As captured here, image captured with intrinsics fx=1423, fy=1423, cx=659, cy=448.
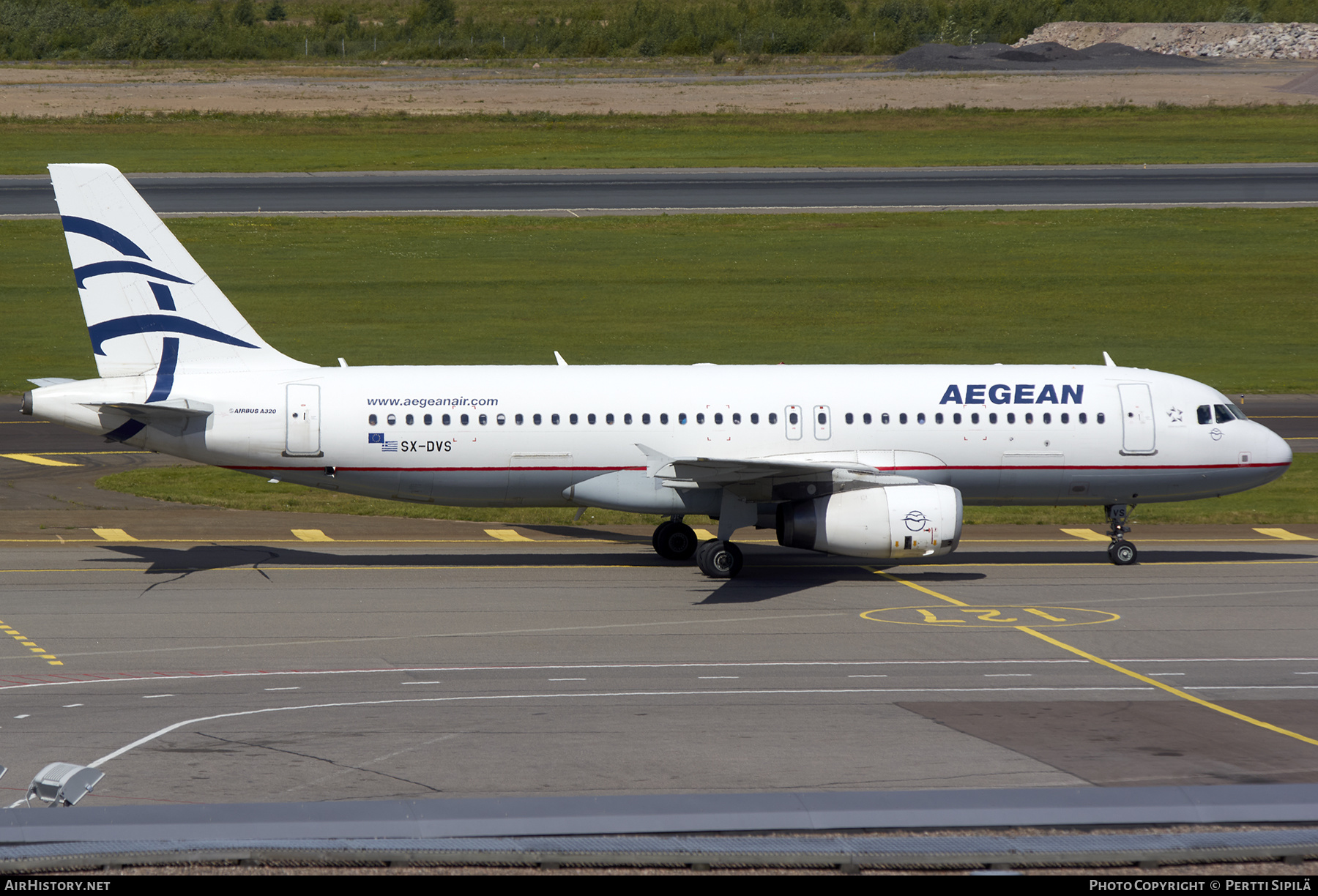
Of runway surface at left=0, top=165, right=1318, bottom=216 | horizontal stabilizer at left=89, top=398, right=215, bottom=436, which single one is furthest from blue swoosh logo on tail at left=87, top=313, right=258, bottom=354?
runway surface at left=0, top=165, right=1318, bottom=216

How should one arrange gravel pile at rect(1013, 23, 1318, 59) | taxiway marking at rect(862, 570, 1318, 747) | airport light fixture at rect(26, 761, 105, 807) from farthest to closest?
gravel pile at rect(1013, 23, 1318, 59)
taxiway marking at rect(862, 570, 1318, 747)
airport light fixture at rect(26, 761, 105, 807)

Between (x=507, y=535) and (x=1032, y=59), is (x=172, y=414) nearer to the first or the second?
(x=507, y=535)

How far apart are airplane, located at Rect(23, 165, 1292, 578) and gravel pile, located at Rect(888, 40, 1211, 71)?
12283cm

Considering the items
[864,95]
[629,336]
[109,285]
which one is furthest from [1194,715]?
[864,95]

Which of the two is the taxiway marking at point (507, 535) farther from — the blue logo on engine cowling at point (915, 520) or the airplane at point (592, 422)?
the blue logo on engine cowling at point (915, 520)

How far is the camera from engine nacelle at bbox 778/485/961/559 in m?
30.3

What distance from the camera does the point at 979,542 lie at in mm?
37312

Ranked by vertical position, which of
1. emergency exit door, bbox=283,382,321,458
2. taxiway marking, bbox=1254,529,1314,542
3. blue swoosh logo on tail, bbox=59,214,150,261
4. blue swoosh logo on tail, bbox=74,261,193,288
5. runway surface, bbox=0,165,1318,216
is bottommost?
taxiway marking, bbox=1254,529,1314,542

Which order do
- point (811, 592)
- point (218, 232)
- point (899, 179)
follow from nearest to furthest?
point (811, 592), point (218, 232), point (899, 179)

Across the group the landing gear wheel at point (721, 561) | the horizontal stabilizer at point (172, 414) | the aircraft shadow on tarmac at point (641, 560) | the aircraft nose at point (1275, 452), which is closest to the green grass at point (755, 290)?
the aircraft shadow on tarmac at point (641, 560)

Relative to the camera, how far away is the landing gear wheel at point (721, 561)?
3228 cm

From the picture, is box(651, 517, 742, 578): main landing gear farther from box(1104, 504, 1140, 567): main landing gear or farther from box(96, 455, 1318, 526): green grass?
box(1104, 504, 1140, 567): main landing gear
